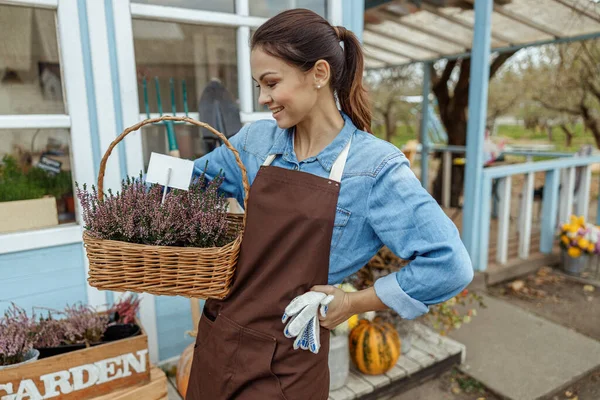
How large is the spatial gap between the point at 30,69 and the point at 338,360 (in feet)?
7.16

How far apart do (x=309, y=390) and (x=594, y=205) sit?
9.05m

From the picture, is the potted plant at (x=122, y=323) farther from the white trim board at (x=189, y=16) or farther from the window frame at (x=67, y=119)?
the white trim board at (x=189, y=16)

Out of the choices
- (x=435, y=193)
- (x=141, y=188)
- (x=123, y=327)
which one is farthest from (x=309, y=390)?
(x=435, y=193)

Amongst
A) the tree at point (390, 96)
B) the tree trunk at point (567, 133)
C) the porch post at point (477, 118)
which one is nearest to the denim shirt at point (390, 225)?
the porch post at point (477, 118)

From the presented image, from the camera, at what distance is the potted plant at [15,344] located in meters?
1.77

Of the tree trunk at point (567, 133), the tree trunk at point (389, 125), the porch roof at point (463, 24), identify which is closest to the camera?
the porch roof at point (463, 24)

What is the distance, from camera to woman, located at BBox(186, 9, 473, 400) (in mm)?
1124

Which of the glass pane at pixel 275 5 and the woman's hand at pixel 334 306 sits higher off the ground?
the glass pane at pixel 275 5

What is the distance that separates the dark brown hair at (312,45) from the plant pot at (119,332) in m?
1.46

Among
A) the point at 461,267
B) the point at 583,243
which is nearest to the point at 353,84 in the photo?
the point at 461,267

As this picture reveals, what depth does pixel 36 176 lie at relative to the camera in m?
2.31

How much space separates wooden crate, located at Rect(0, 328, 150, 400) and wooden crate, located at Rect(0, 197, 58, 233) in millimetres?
726

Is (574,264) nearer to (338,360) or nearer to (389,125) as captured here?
(338,360)

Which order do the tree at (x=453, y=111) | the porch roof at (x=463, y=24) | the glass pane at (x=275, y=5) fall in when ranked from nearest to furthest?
the glass pane at (x=275, y=5) < the porch roof at (x=463, y=24) < the tree at (x=453, y=111)
